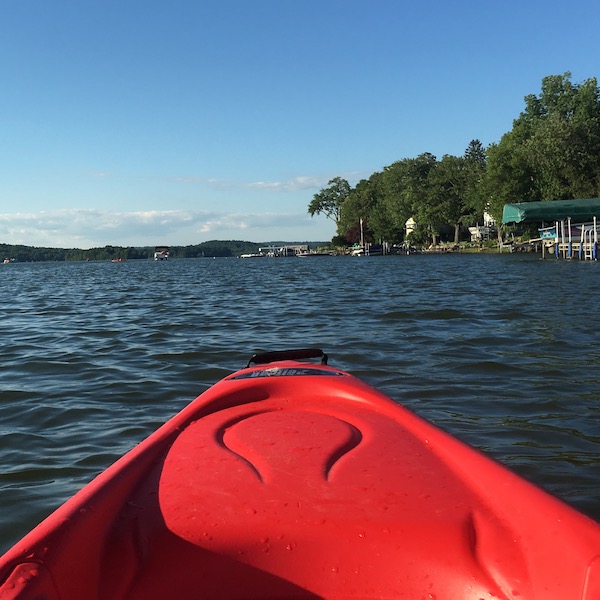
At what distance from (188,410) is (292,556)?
5.29ft

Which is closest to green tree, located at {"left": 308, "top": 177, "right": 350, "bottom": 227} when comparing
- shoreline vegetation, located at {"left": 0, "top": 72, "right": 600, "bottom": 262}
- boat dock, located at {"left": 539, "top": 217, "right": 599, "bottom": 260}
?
shoreline vegetation, located at {"left": 0, "top": 72, "right": 600, "bottom": 262}

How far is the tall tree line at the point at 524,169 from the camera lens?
2072 inches

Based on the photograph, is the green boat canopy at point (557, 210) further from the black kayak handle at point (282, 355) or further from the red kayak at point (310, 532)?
the red kayak at point (310, 532)

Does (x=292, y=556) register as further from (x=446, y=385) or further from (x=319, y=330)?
(x=319, y=330)

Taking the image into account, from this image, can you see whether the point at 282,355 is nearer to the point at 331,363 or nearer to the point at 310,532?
the point at 331,363

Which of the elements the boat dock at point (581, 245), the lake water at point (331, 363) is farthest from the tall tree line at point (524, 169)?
the lake water at point (331, 363)

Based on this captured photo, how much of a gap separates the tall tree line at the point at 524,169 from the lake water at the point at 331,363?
43.3 meters

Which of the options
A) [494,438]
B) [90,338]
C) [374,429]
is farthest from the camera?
[90,338]

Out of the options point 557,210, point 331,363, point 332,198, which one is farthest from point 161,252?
point 331,363

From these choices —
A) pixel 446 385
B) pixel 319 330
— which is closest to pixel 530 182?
pixel 319 330

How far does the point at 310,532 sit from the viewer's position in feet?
7.00

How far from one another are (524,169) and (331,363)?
54192 mm

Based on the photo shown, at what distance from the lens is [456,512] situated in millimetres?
2238

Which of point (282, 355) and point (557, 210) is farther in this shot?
point (557, 210)
